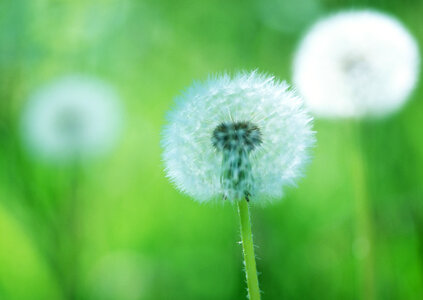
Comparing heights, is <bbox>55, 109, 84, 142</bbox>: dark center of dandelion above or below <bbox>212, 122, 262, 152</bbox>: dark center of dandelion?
above

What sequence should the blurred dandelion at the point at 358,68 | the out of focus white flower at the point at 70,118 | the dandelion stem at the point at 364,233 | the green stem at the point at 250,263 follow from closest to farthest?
1. the green stem at the point at 250,263
2. the dandelion stem at the point at 364,233
3. the blurred dandelion at the point at 358,68
4. the out of focus white flower at the point at 70,118

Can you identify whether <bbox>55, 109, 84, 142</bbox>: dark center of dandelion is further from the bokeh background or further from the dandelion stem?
the dandelion stem

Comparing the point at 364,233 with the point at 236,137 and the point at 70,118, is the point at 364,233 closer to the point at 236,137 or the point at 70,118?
the point at 236,137

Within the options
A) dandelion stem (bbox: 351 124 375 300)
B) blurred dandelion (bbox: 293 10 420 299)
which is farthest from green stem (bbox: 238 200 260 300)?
blurred dandelion (bbox: 293 10 420 299)

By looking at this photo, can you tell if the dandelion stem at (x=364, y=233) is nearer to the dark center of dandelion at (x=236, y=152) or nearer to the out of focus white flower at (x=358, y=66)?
the out of focus white flower at (x=358, y=66)

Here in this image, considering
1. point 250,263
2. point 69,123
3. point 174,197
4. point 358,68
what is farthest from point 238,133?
point 69,123

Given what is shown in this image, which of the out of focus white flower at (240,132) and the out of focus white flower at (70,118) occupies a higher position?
the out of focus white flower at (70,118)

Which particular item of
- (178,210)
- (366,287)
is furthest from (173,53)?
(366,287)

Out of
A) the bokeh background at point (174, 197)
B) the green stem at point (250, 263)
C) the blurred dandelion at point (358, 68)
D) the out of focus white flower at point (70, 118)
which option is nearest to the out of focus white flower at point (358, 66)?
the blurred dandelion at point (358, 68)
